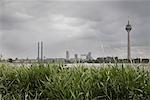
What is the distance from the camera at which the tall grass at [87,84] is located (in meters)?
4.36

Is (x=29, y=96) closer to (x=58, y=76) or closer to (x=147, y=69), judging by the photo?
(x=58, y=76)

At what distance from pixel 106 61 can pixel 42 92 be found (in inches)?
50.7

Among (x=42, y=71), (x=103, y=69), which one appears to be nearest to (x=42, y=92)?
(x=42, y=71)

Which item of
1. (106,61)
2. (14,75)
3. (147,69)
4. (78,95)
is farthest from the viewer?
(14,75)

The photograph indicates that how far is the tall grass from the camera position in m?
4.36

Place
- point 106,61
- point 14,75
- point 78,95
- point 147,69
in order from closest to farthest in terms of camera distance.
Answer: point 78,95, point 147,69, point 106,61, point 14,75

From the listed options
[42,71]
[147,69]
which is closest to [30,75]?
[42,71]

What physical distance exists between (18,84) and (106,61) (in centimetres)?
165

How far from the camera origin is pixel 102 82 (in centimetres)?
452

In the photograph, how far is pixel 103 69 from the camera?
490 cm

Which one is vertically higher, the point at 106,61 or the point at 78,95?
the point at 106,61

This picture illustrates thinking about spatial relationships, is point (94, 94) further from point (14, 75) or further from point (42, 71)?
point (14, 75)

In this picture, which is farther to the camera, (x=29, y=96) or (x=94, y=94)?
(x=29, y=96)

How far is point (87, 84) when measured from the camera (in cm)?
448
